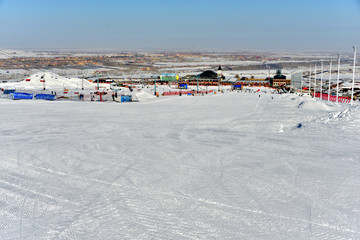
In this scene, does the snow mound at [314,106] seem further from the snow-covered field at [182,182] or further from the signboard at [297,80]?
the signboard at [297,80]

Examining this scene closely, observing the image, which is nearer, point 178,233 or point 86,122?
point 178,233

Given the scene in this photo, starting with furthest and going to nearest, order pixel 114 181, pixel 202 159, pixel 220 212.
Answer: pixel 202 159 → pixel 114 181 → pixel 220 212

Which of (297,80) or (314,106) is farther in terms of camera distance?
(297,80)

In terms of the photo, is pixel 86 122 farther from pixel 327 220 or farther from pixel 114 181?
pixel 327 220

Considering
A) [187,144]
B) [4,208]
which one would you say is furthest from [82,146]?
[4,208]

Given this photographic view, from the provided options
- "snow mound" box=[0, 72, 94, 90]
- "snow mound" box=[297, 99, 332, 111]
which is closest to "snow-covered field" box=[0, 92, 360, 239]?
"snow mound" box=[297, 99, 332, 111]

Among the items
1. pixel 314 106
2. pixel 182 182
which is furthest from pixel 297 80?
pixel 182 182

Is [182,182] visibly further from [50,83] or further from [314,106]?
[50,83]

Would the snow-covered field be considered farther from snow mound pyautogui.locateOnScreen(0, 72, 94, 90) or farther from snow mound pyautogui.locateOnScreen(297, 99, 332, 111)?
snow mound pyautogui.locateOnScreen(0, 72, 94, 90)

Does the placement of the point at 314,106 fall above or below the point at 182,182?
above
